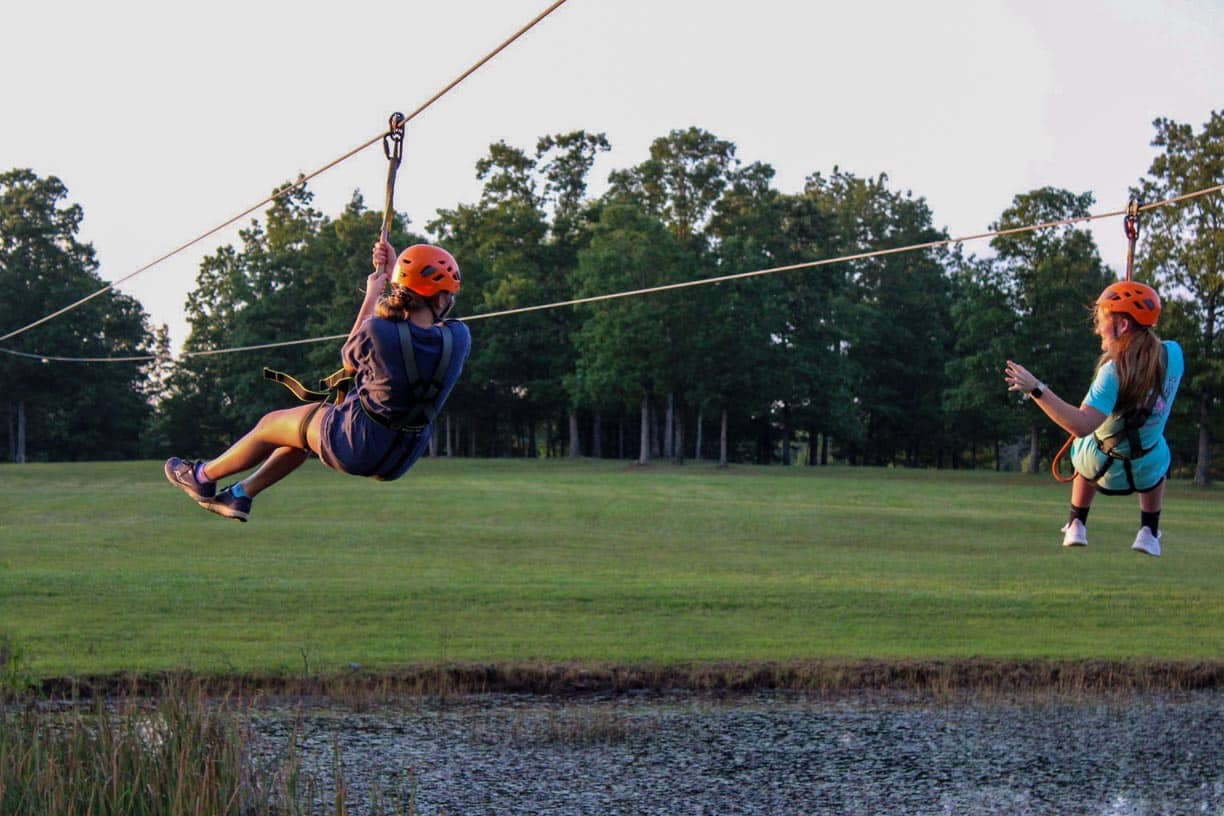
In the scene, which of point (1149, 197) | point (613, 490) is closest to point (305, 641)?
point (613, 490)

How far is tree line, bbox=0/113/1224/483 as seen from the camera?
6631 cm

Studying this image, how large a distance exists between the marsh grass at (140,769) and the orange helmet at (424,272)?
27.2 feet

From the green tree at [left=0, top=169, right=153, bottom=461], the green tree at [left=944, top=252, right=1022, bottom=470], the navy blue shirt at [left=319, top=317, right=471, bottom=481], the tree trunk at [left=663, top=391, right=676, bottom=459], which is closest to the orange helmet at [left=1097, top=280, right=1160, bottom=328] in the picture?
the navy blue shirt at [left=319, top=317, right=471, bottom=481]

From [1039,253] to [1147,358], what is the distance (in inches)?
2220

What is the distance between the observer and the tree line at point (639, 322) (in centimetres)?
6631

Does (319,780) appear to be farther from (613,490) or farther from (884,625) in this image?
(613,490)

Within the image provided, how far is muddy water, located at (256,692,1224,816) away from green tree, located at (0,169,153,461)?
59751mm

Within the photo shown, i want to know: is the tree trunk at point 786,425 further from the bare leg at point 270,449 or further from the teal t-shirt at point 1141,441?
the bare leg at point 270,449

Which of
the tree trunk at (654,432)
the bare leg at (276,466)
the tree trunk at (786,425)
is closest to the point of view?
the bare leg at (276,466)

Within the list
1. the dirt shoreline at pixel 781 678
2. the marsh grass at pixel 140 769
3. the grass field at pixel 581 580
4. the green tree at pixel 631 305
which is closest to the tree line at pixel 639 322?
the green tree at pixel 631 305

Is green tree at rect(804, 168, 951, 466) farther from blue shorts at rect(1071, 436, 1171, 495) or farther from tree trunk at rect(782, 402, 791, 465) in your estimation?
blue shorts at rect(1071, 436, 1171, 495)

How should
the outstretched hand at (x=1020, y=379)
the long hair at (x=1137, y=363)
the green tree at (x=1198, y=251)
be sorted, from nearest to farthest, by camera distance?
the outstretched hand at (x=1020, y=379) → the long hair at (x=1137, y=363) → the green tree at (x=1198, y=251)

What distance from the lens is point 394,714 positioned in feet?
79.5

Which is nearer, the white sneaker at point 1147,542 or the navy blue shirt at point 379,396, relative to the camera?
the navy blue shirt at point 379,396
